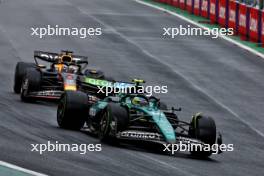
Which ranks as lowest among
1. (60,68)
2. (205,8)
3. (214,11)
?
(60,68)

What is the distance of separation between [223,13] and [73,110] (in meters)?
26.9

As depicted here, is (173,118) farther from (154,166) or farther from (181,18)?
(181,18)

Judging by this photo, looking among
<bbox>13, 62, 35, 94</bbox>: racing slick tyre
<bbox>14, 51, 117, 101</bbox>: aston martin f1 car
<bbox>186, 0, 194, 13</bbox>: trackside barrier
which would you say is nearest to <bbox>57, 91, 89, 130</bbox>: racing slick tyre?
<bbox>14, 51, 117, 101</bbox>: aston martin f1 car

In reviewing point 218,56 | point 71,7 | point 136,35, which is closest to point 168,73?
point 218,56

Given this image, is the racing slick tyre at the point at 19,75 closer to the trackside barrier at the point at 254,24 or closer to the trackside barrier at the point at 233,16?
the trackside barrier at the point at 254,24

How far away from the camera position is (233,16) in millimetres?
44281

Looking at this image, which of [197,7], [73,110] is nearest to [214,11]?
[197,7]

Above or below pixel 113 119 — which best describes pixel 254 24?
above

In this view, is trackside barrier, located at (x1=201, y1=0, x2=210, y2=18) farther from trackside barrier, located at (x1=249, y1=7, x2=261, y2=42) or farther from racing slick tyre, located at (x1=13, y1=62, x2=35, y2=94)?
racing slick tyre, located at (x1=13, y1=62, x2=35, y2=94)

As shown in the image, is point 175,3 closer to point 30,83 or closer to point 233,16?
point 233,16

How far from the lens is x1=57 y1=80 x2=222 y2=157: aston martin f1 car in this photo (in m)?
18.6

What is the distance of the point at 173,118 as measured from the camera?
1953cm

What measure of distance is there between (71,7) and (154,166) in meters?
39.3

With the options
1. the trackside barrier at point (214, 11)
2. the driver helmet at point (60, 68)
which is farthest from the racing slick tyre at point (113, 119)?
the trackside barrier at point (214, 11)
